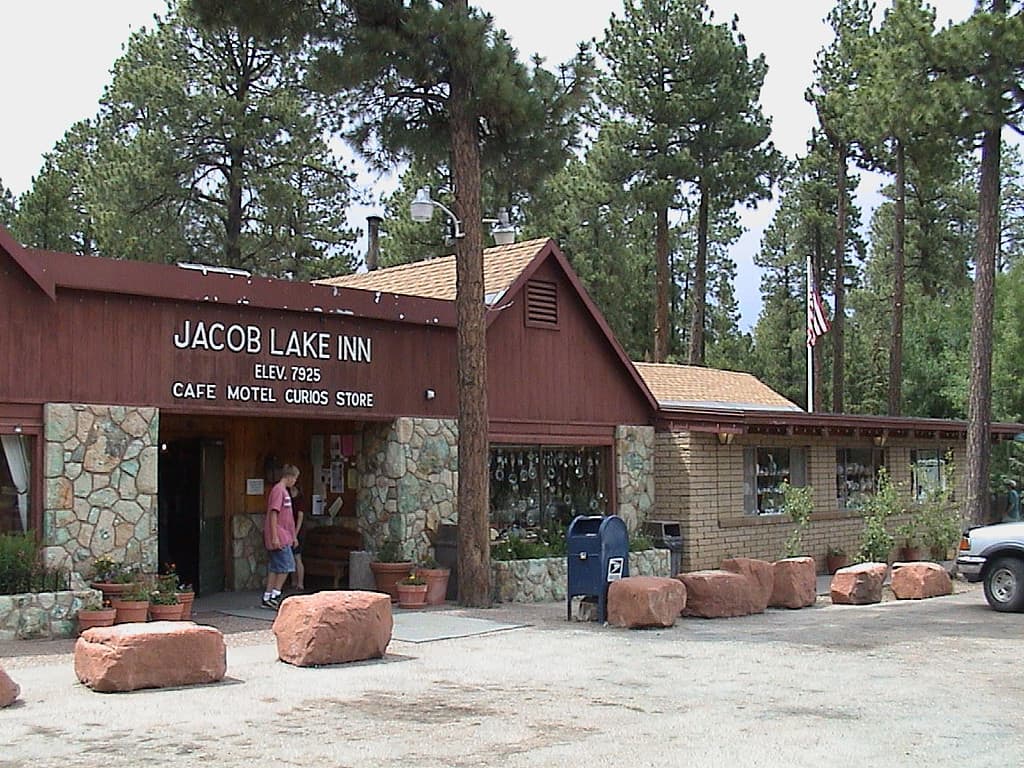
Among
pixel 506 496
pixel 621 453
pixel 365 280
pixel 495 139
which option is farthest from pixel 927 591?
pixel 365 280

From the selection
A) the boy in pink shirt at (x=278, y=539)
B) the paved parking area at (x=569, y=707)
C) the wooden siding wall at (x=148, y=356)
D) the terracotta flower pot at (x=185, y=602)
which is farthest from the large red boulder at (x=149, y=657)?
the boy in pink shirt at (x=278, y=539)

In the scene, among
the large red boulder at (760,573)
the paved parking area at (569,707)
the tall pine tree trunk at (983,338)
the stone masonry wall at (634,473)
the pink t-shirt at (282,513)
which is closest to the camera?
the paved parking area at (569,707)

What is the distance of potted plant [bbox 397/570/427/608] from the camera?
15352mm

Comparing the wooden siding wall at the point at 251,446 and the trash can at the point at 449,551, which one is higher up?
the wooden siding wall at the point at 251,446

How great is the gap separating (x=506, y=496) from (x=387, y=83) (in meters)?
5.91

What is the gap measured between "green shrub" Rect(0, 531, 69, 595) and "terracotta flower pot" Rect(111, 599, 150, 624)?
1.95ft

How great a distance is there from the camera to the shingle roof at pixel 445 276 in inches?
712

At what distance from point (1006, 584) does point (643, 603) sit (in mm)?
5214

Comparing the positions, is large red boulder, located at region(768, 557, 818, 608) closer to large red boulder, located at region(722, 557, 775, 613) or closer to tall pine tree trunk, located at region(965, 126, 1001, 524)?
large red boulder, located at region(722, 557, 775, 613)

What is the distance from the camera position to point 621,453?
19.2 m

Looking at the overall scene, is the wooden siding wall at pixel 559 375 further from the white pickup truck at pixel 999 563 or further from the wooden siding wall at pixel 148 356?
the white pickup truck at pixel 999 563

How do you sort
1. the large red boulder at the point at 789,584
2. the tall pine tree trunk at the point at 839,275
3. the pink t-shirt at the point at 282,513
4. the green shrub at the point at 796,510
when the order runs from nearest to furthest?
the pink t-shirt at the point at 282,513 → the large red boulder at the point at 789,584 → the green shrub at the point at 796,510 → the tall pine tree trunk at the point at 839,275

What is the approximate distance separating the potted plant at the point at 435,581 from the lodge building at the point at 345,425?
47 centimetres

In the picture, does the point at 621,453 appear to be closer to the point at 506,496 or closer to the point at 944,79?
the point at 506,496
